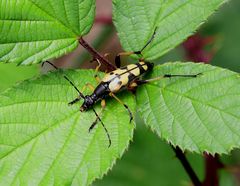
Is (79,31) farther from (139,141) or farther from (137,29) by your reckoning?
(139,141)

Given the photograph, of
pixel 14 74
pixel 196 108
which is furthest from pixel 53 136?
pixel 14 74

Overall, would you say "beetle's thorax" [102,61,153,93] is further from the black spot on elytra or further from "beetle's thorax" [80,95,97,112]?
"beetle's thorax" [80,95,97,112]

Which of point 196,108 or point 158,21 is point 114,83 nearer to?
point 158,21

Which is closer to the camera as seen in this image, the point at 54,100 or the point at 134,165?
the point at 54,100

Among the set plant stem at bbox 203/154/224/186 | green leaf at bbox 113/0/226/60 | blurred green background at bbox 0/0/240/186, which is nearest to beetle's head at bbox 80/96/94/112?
green leaf at bbox 113/0/226/60

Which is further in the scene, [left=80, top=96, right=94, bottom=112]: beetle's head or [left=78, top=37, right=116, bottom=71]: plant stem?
[left=80, top=96, right=94, bottom=112]: beetle's head

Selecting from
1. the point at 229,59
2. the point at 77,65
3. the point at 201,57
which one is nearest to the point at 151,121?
the point at 201,57

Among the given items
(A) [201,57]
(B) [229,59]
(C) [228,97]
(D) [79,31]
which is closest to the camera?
(C) [228,97]
